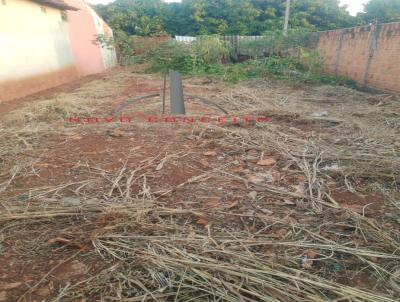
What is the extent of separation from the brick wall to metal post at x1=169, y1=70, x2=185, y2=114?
17.9 feet

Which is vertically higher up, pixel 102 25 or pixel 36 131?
pixel 102 25

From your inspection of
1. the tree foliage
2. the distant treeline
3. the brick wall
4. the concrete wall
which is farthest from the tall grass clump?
the tree foliage

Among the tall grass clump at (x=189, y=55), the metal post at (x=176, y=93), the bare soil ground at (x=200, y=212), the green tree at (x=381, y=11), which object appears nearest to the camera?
the bare soil ground at (x=200, y=212)

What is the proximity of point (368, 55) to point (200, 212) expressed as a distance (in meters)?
7.72

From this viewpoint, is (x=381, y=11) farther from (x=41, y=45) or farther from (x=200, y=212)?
(x=200, y=212)

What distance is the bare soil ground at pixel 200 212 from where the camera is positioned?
56.6 inches

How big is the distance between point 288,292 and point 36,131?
154 inches

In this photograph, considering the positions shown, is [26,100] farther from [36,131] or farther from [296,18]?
[296,18]

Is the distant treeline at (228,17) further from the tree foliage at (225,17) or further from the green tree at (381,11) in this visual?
the green tree at (381,11)

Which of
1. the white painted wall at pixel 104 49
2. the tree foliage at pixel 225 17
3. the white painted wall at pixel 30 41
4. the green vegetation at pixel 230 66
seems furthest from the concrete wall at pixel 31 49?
the tree foliage at pixel 225 17

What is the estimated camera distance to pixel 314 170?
268cm

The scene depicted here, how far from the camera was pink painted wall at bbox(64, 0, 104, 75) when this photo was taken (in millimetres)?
10266

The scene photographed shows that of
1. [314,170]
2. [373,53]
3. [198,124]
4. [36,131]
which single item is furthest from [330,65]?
[36,131]

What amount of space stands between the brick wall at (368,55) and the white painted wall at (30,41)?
902cm
